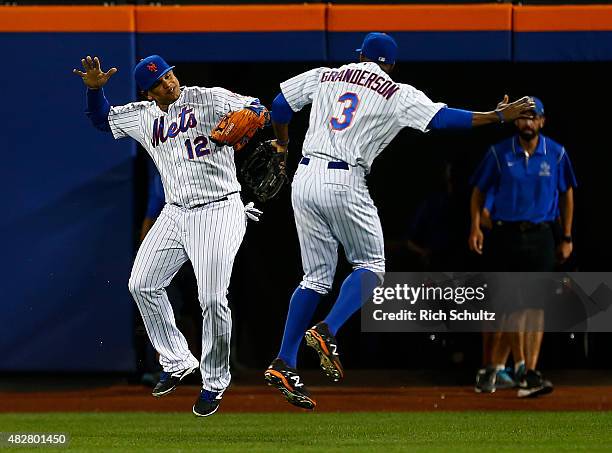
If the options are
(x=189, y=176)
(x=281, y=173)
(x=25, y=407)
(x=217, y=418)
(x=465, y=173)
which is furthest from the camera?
(x=465, y=173)

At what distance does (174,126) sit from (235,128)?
398 mm

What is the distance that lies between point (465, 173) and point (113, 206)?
2.66m

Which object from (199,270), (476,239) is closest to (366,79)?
(199,270)

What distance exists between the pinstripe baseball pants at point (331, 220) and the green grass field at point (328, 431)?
83cm

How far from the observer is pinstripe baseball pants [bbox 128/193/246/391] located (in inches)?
271

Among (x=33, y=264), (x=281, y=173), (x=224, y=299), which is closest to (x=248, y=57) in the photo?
(x=33, y=264)

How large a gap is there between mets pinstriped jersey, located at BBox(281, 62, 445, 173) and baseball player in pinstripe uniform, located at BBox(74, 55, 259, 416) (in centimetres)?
34

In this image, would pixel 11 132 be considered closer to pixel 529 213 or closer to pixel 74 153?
pixel 74 153

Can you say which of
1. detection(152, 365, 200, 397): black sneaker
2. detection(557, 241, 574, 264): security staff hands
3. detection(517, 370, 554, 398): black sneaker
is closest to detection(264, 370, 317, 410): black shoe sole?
detection(152, 365, 200, 397): black sneaker

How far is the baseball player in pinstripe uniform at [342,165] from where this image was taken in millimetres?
6898

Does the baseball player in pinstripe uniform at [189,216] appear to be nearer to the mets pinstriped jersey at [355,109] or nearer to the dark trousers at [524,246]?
the mets pinstriped jersey at [355,109]

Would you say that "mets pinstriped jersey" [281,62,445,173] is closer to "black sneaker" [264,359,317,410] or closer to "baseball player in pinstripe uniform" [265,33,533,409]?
"baseball player in pinstripe uniform" [265,33,533,409]

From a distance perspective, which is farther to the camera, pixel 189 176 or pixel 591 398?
pixel 591 398

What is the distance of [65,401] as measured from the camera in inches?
372
